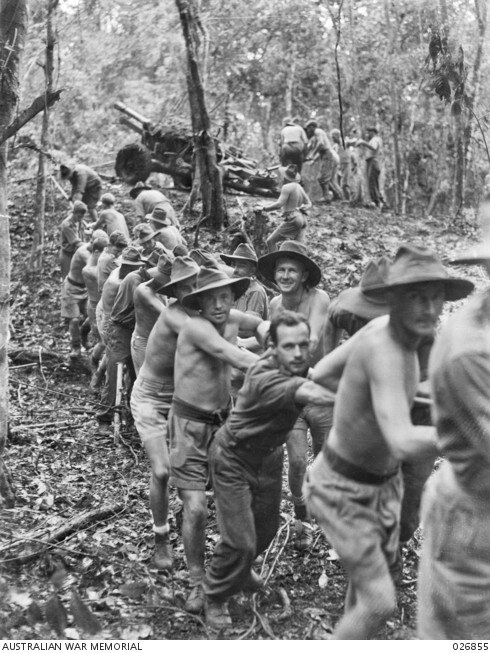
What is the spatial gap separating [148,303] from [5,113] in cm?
225

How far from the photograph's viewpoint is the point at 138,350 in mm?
7902

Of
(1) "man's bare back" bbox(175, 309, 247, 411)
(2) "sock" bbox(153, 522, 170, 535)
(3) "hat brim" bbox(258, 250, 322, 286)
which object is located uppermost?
(3) "hat brim" bbox(258, 250, 322, 286)

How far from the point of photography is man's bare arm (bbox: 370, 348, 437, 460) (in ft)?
10.2

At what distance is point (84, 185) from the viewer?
16.1 meters

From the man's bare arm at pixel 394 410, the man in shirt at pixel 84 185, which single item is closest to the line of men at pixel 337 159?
the man in shirt at pixel 84 185

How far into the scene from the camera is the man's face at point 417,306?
338 cm

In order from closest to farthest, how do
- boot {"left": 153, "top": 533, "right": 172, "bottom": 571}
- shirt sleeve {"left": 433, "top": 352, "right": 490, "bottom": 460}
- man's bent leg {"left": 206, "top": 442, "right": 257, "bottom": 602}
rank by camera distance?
shirt sleeve {"left": 433, "top": 352, "right": 490, "bottom": 460}
man's bent leg {"left": 206, "top": 442, "right": 257, "bottom": 602}
boot {"left": 153, "top": 533, "right": 172, "bottom": 571}

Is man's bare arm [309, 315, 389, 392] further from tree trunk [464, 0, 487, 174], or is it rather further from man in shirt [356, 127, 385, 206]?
man in shirt [356, 127, 385, 206]

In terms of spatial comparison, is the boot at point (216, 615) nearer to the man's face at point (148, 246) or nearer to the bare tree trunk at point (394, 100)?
the man's face at point (148, 246)

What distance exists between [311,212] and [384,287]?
1301 centimetres

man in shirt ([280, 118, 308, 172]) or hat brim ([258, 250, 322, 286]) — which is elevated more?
man in shirt ([280, 118, 308, 172])

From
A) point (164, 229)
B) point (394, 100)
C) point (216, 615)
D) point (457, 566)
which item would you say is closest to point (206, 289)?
point (216, 615)

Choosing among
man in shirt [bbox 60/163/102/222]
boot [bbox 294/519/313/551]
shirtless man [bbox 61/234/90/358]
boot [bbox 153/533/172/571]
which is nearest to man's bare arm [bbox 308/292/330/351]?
boot [bbox 294/519/313/551]

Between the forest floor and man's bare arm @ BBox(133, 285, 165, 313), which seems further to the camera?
man's bare arm @ BBox(133, 285, 165, 313)
